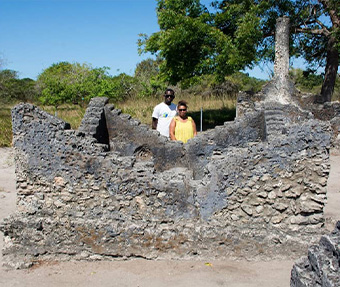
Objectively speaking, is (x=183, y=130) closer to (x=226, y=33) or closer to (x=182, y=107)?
(x=182, y=107)

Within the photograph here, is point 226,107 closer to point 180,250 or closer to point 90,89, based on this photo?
point 90,89

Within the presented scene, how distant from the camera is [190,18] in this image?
45.3 ft

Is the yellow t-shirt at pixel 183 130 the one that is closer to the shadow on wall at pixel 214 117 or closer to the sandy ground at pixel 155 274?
the sandy ground at pixel 155 274

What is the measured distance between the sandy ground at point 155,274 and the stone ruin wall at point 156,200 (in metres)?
0.11

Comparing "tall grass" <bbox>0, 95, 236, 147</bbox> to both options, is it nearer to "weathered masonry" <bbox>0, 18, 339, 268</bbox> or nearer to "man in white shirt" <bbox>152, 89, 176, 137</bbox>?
"man in white shirt" <bbox>152, 89, 176, 137</bbox>

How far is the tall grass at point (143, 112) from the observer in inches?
551

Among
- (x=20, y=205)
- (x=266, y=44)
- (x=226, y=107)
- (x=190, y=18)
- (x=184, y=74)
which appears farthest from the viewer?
(x=226, y=107)

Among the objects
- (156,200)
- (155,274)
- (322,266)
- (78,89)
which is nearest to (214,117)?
(78,89)

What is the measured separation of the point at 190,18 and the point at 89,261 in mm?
10789

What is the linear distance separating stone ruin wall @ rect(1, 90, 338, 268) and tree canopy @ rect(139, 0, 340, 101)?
957cm

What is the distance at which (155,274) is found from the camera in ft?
14.5

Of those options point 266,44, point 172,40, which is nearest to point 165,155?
point 172,40

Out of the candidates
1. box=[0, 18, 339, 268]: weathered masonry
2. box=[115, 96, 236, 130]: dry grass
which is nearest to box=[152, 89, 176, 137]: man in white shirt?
box=[0, 18, 339, 268]: weathered masonry

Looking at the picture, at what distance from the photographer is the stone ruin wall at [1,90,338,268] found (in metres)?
4.48
